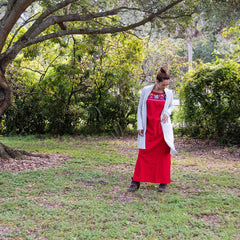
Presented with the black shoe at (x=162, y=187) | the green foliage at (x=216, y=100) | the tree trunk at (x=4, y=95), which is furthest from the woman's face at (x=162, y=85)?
the green foliage at (x=216, y=100)

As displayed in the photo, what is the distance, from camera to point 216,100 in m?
9.02

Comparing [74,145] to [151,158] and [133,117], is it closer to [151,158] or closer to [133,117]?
[133,117]

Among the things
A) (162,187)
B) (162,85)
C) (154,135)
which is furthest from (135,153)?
(162,85)

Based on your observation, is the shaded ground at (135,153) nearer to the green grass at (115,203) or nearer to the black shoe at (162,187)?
the green grass at (115,203)

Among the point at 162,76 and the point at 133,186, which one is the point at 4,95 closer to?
the point at 133,186

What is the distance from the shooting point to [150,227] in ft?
12.1

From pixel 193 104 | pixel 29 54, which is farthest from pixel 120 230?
pixel 193 104

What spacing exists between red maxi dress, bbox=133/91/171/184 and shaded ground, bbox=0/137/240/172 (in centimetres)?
232

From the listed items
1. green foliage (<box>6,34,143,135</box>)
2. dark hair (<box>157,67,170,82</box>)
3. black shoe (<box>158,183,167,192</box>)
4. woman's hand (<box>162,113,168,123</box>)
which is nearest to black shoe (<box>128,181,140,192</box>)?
black shoe (<box>158,183,167,192</box>)

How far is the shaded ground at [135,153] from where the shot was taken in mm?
6480

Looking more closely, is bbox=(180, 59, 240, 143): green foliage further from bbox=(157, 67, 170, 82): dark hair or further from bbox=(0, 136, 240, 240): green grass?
bbox=(157, 67, 170, 82): dark hair

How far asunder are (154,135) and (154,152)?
26 centimetres

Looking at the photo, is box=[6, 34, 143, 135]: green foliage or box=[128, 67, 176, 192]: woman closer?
box=[128, 67, 176, 192]: woman

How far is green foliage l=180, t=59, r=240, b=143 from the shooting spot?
872 cm
